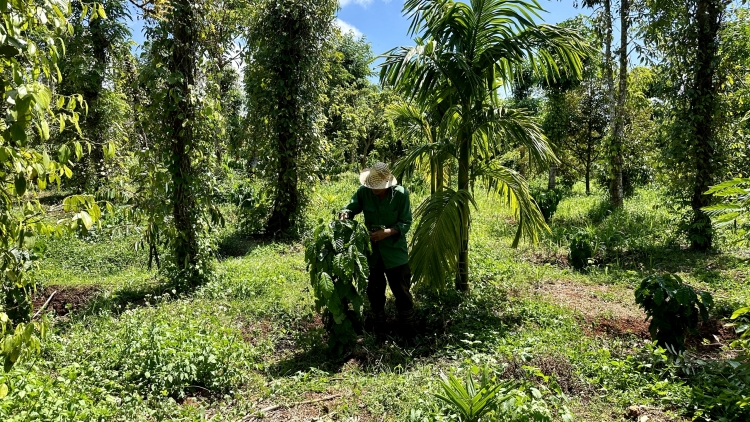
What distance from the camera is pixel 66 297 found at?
5590 millimetres

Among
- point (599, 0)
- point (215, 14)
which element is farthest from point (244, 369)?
point (599, 0)

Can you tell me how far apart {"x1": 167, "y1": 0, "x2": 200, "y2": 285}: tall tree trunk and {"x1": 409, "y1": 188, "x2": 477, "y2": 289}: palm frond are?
2.80 meters

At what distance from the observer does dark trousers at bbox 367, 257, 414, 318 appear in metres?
4.47

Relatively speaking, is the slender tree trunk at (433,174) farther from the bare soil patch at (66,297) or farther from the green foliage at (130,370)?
the bare soil patch at (66,297)

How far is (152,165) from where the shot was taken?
543 centimetres

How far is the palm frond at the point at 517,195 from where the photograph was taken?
489 cm

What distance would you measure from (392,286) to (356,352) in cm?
71

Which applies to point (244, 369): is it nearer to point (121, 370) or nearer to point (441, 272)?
point (121, 370)

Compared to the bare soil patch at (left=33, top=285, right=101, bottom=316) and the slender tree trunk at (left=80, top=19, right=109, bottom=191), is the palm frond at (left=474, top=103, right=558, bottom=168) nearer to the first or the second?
the bare soil patch at (left=33, top=285, right=101, bottom=316)

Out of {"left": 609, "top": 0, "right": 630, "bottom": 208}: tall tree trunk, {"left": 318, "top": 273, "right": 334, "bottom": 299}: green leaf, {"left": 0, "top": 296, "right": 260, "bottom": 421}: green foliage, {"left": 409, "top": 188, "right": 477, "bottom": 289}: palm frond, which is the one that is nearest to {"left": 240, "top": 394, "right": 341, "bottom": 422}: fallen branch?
{"left": 0, "top": 296, "right": 260, "bottom": 421}: green foliage

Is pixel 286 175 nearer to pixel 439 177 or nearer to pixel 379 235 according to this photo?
pixel 439 177

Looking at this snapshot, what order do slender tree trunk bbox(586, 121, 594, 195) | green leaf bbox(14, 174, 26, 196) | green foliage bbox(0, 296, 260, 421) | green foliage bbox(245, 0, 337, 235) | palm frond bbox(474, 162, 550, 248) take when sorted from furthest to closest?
1. slender tree trunk bbox(586, 121, 594, 195)
2. green foliage bbox(245, 0, 337, 235)
3. palm frond bbox(474, 162, 550, 248)
4. green foliage bbox(0, 296, 260, 421)
5. green leaf bbox(14, 174, 26, 196)

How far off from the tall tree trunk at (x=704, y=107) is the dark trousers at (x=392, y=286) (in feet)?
16.8

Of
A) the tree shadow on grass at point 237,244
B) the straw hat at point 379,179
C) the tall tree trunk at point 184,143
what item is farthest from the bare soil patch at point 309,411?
the tree shadow on grass at point 237,244
